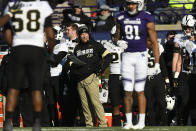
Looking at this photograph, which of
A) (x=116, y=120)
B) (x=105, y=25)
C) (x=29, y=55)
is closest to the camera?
(x=29, y=55)

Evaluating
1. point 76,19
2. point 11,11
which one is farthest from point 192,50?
point 11,11

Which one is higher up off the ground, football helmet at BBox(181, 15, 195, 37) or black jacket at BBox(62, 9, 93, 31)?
football helmet at BBox(181, 15, 195, 37)

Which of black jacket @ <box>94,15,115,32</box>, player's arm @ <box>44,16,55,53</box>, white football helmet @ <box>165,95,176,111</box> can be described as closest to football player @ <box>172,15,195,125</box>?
white football helmet @ <box>165,95,176,111</box>

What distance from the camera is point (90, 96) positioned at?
1176cm

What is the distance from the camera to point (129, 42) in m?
9.61

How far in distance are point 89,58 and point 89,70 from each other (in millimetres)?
Answer: 235

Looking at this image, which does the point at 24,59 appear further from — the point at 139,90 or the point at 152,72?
the point at 152,72

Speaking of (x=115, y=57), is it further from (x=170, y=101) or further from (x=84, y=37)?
(x=170, y=101)

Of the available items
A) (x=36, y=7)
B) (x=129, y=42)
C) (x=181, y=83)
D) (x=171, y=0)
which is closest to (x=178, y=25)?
(x=171, y=0)

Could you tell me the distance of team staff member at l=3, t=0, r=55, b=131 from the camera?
26.1ft

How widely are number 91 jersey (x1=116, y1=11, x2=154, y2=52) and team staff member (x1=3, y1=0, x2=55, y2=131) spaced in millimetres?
1748

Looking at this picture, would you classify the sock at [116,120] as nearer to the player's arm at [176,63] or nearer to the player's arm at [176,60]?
the player's arm at [176,63]

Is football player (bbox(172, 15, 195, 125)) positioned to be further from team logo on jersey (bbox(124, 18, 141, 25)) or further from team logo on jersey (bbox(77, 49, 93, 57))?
team logo on jersey (bbox(124, 18, 141, 25))

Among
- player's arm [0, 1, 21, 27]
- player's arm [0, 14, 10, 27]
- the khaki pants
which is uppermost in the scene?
player's arm [0, 1, 21, 27]
